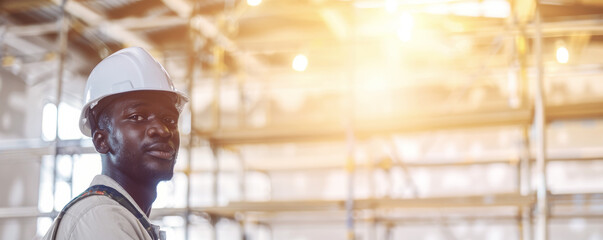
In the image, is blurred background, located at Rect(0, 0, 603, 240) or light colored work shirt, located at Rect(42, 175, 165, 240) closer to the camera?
light colored work shirt, located at Rect(42, 175, 165, 240)

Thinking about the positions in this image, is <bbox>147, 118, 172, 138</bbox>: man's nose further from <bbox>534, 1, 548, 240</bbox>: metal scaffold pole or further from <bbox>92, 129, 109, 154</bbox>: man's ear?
<bbox>534, 1, 548, 240</bbox>: metal scaffold pole

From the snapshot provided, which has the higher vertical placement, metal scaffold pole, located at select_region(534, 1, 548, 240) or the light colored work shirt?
metal scaffold pole, located at select_region(534, 1, 548, 240)

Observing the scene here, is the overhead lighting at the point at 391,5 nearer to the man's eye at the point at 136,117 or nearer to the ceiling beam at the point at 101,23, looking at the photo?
the ceiling beam at the point at 101,23

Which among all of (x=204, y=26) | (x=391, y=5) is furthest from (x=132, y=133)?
(x=204, y=26)

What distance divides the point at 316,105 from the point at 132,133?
13.1 metres

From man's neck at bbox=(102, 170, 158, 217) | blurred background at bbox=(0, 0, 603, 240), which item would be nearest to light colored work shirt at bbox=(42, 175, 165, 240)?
man's neck at bbox=(102, 170, 158, 217)

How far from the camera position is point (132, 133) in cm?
204

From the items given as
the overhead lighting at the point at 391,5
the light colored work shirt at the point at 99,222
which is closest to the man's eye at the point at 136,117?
the light colored work shirt at the point at 99,222

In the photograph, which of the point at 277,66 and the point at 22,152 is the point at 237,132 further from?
the point at 277,66

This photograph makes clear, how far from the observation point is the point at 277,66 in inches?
600

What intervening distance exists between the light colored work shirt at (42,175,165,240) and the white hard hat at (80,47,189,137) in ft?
1.11

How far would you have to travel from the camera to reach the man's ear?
2102mm

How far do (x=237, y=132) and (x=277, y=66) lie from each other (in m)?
6.38

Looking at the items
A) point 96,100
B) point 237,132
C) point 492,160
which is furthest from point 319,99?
point 96,100
